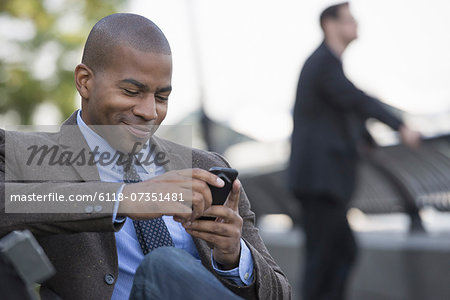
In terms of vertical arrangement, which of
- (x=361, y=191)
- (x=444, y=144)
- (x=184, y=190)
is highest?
(x=184, y=190)

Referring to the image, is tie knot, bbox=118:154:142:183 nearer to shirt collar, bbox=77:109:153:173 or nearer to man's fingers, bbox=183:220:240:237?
shirt collar, bbox=77:109:153:173

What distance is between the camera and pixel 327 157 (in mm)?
5480

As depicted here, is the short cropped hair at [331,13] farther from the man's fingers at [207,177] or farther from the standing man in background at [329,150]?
the man's fingers at [207,177]

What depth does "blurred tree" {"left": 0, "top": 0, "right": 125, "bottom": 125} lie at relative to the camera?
17031 mm

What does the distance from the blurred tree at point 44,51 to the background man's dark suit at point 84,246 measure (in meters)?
14.4

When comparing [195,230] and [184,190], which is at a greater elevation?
[184,190]

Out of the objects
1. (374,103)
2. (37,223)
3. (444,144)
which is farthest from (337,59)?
(37,223)

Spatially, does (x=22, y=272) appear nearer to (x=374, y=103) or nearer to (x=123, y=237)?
(x=123, y=237)

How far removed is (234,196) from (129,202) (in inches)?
16.7

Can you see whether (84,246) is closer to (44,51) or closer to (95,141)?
(95,141)

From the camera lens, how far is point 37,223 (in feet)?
7.25

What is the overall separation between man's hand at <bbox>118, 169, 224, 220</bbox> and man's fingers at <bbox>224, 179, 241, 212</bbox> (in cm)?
18

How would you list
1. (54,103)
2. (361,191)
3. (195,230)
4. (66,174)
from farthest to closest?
1. (54,103)
2. (361,191)
3. (66,174)
4. (195,230)

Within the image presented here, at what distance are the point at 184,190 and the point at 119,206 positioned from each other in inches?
9.0
